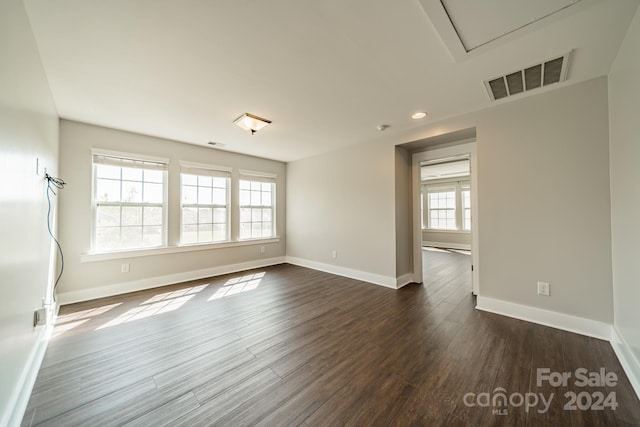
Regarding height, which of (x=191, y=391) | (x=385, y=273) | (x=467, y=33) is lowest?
(x=191, y=391)

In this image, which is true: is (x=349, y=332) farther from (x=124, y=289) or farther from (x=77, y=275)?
(x=77, y=275)

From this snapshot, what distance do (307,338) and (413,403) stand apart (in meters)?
1.06

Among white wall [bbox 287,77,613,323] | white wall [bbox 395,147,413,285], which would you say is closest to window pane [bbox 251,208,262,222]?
white wall [bbox 395,147,413,285]

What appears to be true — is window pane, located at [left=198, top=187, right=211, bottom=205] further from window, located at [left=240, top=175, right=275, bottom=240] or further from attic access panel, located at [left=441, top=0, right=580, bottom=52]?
attic access panel, located at [left=441, top=0, right=580, bottom=52]

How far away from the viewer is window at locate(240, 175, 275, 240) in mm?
5070

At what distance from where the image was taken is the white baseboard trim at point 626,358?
1.58 meters

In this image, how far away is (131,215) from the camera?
3672 mm

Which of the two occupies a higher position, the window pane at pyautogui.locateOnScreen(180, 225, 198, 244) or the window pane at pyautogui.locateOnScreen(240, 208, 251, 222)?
the window pane at pyautogui.locateOnScreen(240, 208, 251, 222)

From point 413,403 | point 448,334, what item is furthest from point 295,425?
point 448,334

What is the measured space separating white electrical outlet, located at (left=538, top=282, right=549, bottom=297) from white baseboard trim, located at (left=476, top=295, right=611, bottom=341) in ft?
0.59

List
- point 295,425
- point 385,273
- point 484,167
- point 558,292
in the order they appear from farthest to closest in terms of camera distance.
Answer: point 385,273 < point 484,167 < point 558,292 < point 295,425

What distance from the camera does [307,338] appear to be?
7.41 ft

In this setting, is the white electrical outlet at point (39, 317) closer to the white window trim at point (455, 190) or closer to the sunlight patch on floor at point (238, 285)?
the sunlight patch on floor at point (238, 285)

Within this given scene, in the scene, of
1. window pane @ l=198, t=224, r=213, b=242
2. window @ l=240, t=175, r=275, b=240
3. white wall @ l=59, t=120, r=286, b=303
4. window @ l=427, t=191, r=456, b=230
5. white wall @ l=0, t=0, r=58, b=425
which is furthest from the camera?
window @ l=427, t=191, r=456, b=230
